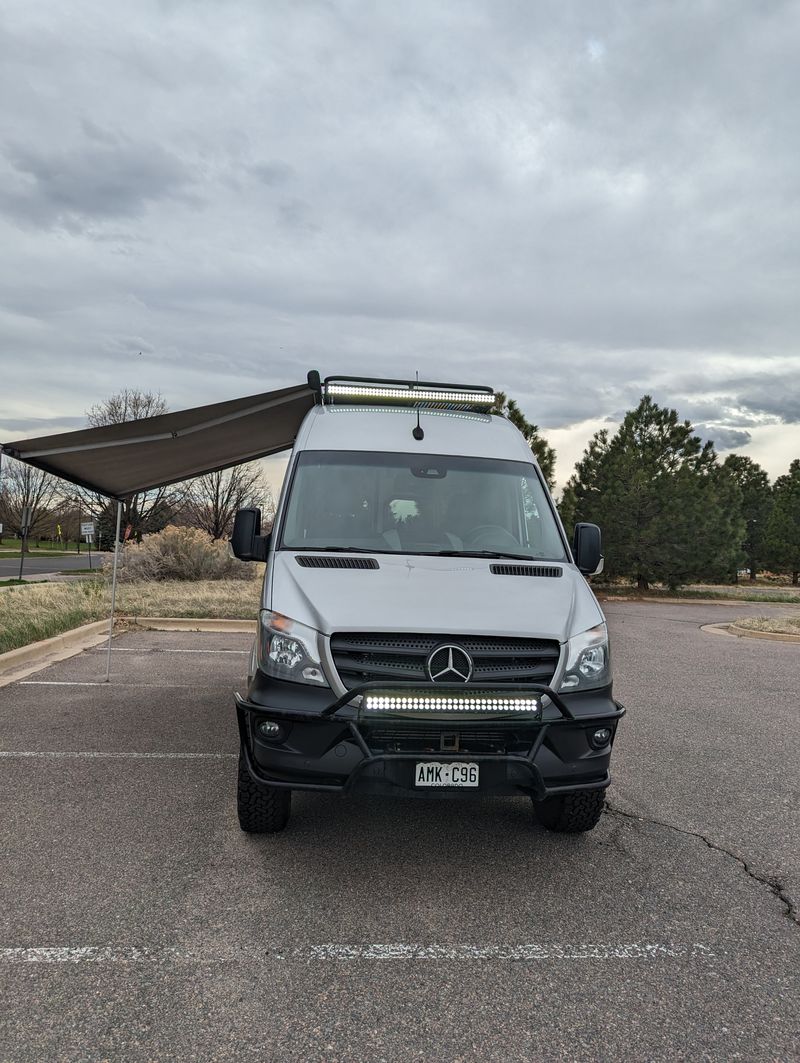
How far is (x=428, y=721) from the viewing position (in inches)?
141

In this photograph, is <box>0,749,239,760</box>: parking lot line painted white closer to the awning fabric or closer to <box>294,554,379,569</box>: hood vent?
<box>294,554,379,569</box>: hood vent

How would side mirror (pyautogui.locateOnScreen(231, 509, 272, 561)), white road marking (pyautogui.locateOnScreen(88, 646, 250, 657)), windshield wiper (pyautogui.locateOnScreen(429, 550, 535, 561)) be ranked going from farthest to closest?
white road marking (pyautogui.locateOnScreen(88, 646, 250, 657)) < side mirror (pyautogui.locateOnScreen(231, 509, 272, 561)) < windshield wiper (pyautogui.locateOnScreen(429, 550, 535, 561))

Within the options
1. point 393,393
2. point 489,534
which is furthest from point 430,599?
point 393,393

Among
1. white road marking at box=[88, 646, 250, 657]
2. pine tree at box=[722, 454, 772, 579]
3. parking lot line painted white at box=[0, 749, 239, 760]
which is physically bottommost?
parking lot line painted white at box=[0, 749, 239, 760]

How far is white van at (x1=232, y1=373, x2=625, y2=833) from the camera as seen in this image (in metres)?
3.60

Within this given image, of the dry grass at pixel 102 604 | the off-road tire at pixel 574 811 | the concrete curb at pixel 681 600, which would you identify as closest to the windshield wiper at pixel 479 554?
the off-road tire at pixel 574 811

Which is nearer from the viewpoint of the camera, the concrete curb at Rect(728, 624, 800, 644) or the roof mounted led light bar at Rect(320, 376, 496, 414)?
the roof mounted led light bar at Rect(320, 376, 496, 414)

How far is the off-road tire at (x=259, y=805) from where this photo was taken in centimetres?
411

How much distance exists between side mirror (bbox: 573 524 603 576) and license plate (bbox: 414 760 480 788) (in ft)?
5.46

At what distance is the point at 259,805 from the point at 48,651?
750cm

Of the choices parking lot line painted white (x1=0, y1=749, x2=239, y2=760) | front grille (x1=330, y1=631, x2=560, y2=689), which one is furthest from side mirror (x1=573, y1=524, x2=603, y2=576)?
parking lot line painted white (x1=0, y1=749, x2=239, y2=760)

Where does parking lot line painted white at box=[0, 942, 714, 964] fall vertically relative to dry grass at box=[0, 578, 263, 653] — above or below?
below

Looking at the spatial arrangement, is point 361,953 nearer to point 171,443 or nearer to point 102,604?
point 171,443

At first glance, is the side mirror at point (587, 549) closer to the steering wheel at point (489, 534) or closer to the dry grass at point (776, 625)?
the steering wheel at point (489, 534)
